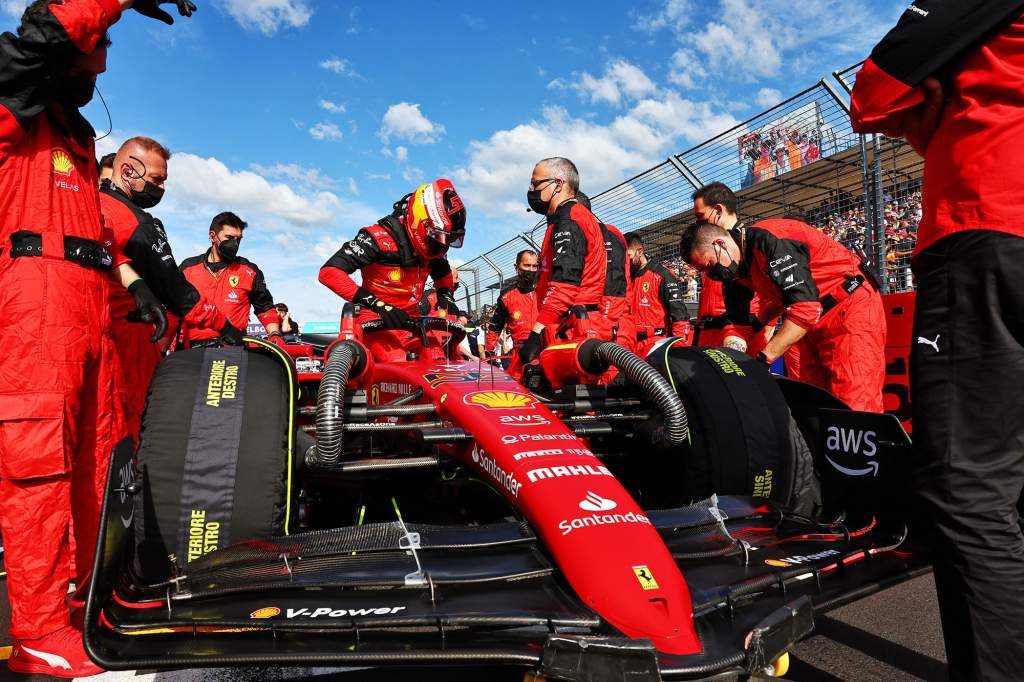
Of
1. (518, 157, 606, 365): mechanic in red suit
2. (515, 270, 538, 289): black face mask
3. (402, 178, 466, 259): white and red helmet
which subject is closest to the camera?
(402, 178, 466, 259): white and red helmet

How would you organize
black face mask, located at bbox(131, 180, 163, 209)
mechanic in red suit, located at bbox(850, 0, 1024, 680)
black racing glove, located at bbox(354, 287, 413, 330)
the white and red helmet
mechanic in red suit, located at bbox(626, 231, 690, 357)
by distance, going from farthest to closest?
mechanic in red suit, located at bbox(626, 231, 690, 357) < the white and red helmet < black face mask, located at bbox(131, 180, 163, 209) < black racing glove, located at bbox(354, 287, 413, 330) < mechanic in red suit, located at bbox(850, 0, 1024, 680)

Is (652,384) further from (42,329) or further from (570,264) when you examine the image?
(42,329)

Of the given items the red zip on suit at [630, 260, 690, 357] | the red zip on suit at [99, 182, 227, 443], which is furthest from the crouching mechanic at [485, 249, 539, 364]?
the red zip on suit at [99, 182, 227, 443]

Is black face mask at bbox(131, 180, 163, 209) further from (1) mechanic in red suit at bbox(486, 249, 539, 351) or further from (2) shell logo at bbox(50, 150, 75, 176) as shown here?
(1) mechanic in red suit at bbox(486, 249, 539, 351)

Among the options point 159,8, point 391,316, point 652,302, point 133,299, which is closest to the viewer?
point 159,8

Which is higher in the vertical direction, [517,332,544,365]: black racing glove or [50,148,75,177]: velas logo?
[50,148,75,177]: velas logo

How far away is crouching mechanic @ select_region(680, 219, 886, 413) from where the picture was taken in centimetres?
342

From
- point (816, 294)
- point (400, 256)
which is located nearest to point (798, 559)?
A: point (816, 294)

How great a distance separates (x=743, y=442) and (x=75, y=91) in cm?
298

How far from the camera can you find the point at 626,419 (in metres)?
2.72

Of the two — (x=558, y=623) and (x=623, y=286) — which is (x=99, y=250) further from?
(x=623, y=286)

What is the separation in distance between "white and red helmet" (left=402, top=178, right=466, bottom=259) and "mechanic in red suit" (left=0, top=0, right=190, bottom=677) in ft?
6.79

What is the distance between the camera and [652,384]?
2486 millimetres

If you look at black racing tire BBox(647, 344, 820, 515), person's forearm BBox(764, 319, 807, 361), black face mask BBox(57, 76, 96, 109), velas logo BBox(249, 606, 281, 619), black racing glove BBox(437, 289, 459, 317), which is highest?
black face mask BBox(57, 76, 96, 109)
